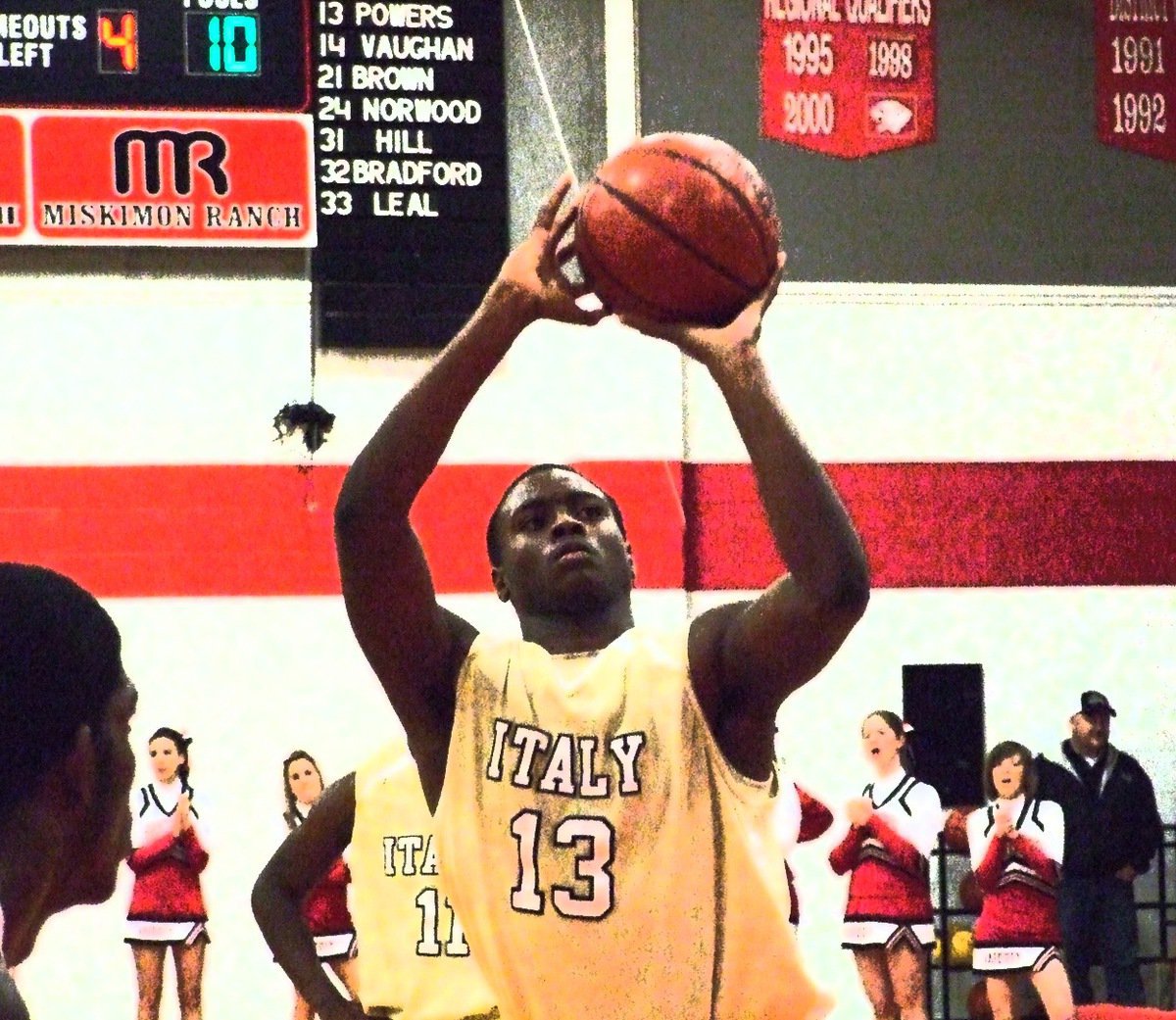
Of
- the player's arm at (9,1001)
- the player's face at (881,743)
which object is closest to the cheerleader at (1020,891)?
the player's face at (881,743)

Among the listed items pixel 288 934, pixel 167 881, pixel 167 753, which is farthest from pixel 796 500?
pixel 167 881

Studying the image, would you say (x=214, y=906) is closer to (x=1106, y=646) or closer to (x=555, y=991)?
(x=1106, y=646)

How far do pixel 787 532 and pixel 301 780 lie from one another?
22.6 ft

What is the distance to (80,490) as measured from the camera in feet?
30.3

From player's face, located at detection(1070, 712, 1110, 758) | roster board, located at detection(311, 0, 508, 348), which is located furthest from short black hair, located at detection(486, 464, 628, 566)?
player's face, located at detection(1070, 712, 1110, 758)

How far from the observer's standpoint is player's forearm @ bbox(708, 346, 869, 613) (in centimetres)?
239

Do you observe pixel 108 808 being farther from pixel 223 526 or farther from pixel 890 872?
pixel 223 526

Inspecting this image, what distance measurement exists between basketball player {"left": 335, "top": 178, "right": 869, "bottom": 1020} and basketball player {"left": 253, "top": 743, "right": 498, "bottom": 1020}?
108cm

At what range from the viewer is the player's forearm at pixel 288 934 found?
3.69 meters

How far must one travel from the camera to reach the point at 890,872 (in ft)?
27.5

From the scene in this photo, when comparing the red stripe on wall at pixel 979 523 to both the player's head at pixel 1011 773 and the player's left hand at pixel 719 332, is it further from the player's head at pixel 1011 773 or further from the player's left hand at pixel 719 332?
the player's left hand at pixel 719 332

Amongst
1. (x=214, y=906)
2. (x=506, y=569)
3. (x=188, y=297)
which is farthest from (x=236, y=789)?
(x=506, y=569)

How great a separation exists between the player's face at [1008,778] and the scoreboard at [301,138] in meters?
3.21

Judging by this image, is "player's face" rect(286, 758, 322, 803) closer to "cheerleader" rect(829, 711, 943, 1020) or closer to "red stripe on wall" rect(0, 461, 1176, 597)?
"red stripe on wall" rect(0, 461, 1176, 597)
